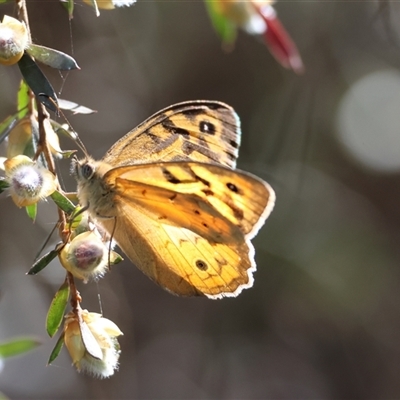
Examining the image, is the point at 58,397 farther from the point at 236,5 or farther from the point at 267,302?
the point at 236,5

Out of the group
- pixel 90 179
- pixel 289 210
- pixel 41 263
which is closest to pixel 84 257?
pixel 41 263

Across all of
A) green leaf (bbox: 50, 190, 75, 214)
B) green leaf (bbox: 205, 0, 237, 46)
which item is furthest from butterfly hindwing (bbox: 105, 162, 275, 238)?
green leaf (bbox: 205, 0, 237, 46)

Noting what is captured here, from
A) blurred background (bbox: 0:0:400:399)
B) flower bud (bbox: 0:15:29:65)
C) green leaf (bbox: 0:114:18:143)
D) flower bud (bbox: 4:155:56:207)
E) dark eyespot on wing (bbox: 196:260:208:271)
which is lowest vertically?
blurred background (bbox: 0:0:400:399)

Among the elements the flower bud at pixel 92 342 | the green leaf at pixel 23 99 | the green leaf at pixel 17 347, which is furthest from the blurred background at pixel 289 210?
the flower bud at pixel 92 342

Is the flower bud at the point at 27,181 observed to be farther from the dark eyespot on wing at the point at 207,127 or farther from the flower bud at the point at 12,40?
the dark eyespot on wing at the point at 207,127

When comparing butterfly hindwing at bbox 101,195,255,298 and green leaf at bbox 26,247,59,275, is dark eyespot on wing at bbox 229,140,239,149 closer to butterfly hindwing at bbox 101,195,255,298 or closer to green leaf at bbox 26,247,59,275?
butterfly hindwing at bbox 101,195,255,298
